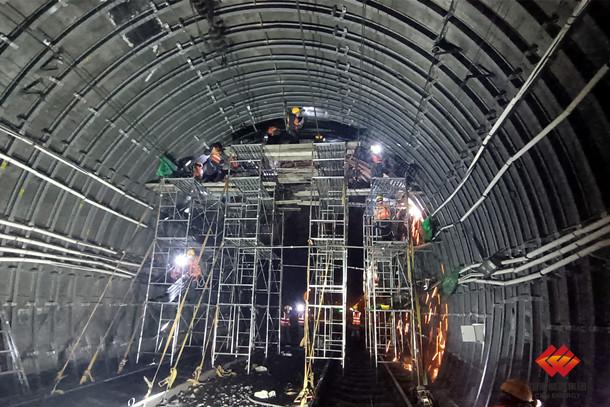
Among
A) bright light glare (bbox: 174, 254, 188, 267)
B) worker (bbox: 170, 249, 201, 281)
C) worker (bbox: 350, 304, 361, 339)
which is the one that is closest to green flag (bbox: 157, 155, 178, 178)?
worker (bbox: 170, 249, 201, 281)

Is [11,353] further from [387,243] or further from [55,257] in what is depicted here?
[387,243]

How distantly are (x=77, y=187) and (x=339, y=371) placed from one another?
10.7 metres

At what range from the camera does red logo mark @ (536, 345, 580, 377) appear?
5492 millimetres

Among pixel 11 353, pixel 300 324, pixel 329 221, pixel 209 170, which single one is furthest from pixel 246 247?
pixel 300 324

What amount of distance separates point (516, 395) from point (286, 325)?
14.3m

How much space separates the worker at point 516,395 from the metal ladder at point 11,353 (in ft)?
35.0

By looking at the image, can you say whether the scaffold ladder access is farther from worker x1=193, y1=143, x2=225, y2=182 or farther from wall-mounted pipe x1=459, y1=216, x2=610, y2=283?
wall-mounted pipe x1=459, y1=216, x2=610, y2=283

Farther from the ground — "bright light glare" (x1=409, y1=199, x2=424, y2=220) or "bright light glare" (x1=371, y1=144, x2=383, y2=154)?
"bright light glare" (x1=371, y1=144, x2=383, y2=154)

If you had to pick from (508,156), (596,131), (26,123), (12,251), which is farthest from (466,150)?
(12,251)

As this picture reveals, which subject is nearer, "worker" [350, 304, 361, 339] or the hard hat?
the hard hat

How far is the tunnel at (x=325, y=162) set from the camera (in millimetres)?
5461

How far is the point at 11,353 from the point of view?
878 cm

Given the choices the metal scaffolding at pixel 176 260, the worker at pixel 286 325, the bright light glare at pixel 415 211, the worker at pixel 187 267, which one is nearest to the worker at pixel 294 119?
the metal scaffolding at pixel 176 260

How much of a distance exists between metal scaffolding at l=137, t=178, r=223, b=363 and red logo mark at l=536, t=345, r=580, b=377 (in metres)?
9.99
